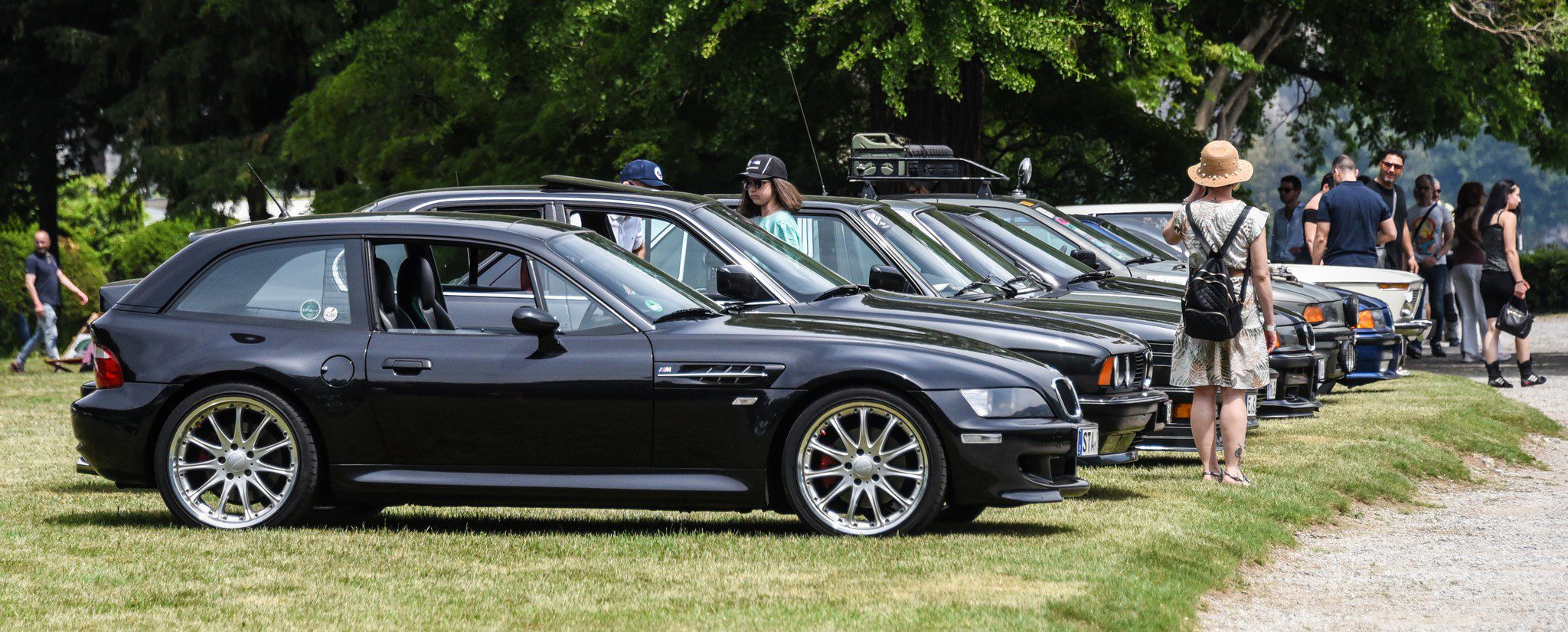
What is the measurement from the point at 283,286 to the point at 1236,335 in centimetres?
437

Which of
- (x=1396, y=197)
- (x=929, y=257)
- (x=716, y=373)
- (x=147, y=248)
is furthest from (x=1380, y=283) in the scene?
(x=147, y=248)

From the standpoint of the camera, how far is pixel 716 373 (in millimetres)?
7340

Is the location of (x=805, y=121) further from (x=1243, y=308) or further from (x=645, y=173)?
(x=1243, y=308)

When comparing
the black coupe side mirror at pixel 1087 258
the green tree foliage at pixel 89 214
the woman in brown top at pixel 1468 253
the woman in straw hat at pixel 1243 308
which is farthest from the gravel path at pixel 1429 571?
the green tree foliage at pixel 89 214

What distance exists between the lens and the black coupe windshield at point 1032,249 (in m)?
11.8

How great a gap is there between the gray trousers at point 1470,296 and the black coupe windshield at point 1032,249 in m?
6.37

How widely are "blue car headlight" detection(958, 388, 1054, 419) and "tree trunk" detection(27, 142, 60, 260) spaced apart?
2965cm

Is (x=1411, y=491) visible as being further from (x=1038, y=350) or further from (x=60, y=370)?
(x=60, y=370)

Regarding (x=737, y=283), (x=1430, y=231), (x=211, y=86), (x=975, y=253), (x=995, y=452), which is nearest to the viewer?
(x=995, y=452)

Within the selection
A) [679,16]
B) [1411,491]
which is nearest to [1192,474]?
[1411,491]

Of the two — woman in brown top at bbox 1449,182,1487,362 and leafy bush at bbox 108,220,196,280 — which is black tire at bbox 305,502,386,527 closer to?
woman in brown top at bbox 1449,182,1487,362

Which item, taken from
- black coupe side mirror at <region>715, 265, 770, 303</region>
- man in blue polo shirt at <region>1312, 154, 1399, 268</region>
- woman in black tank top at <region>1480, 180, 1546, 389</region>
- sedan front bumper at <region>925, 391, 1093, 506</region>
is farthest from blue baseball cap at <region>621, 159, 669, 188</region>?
woman in black tank top at <region>1480, 180, 1546, 389</region>

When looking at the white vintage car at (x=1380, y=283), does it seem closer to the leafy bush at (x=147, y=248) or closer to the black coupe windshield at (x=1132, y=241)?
the black coupe windshield at (x=1132, y=241)

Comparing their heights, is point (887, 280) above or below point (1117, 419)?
above
